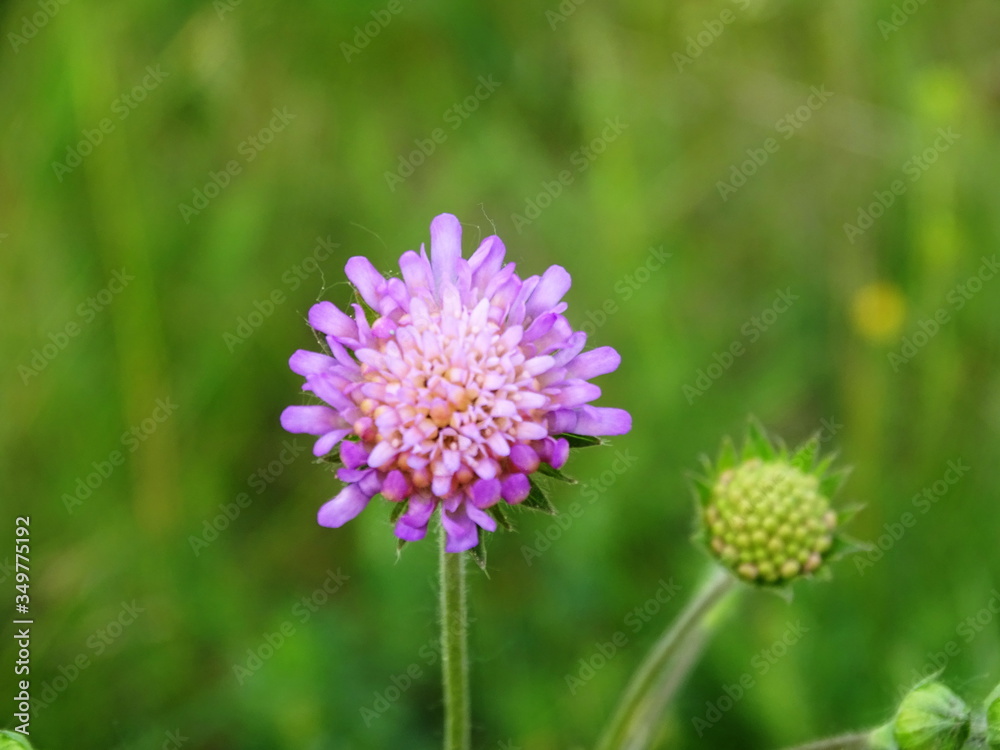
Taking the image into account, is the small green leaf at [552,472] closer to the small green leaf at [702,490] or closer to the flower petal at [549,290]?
the flower petal at [549,290]

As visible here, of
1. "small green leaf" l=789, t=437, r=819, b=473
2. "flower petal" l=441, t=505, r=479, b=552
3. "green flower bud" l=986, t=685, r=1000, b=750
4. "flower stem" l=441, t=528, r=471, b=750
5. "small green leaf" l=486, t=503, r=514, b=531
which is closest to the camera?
"flower petal" l=441, t=505, r=479, b=552

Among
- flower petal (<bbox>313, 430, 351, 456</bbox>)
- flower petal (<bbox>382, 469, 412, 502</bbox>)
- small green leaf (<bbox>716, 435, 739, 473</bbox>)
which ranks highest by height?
flower petal (<bbox>313, 430, 351, 456</bbox>)

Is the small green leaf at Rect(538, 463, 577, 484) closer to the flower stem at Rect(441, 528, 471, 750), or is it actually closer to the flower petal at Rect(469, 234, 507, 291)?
the flower stem at Rect(441, 528, 471, 750)

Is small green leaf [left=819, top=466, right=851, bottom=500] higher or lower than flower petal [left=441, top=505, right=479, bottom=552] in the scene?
lower

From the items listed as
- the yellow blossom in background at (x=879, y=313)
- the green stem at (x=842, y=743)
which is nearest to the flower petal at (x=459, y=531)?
the green stem at (x=842, y=743)

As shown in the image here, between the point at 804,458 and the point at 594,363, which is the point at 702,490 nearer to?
the point at 804,458

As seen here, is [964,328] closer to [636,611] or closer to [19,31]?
[636,611]

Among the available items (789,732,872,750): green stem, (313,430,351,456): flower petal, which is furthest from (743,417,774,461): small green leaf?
(313,430,351,456): flower petal
